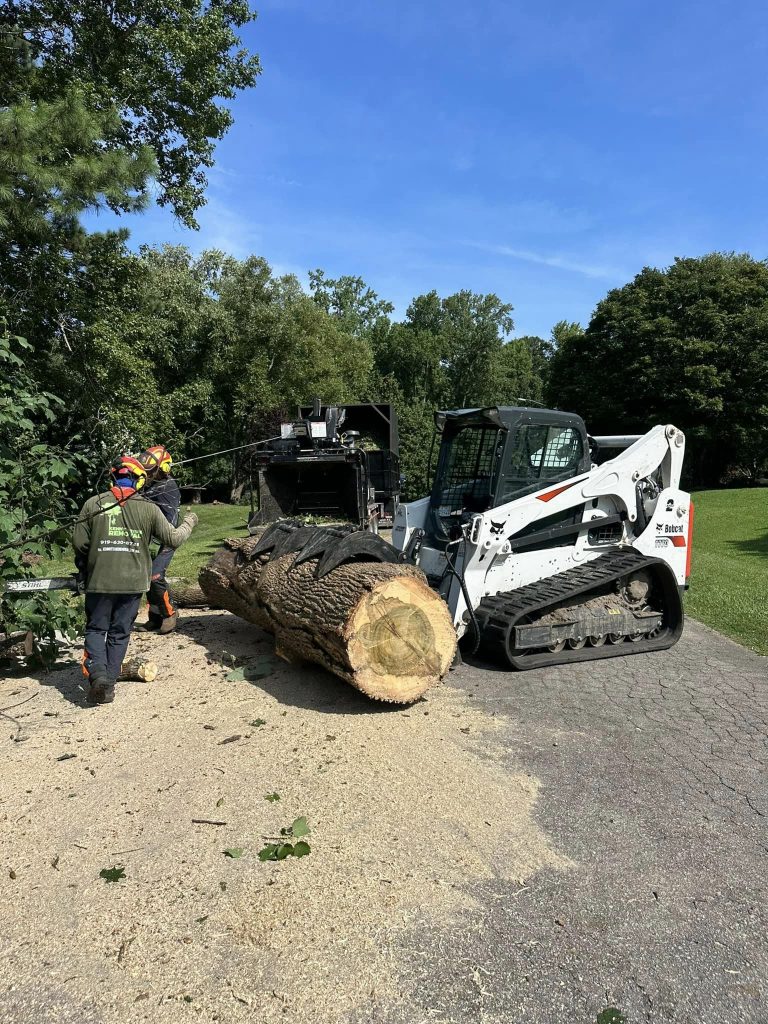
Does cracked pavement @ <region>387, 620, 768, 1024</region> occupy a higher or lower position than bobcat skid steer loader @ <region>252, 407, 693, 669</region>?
lower

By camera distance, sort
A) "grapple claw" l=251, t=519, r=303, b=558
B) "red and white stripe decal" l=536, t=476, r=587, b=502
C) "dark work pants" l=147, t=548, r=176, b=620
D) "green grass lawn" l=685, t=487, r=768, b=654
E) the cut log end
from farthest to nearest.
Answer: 1. "green grass lawn" l=685, t=487, r=768, b=654
2. "dark work pants" l=147, t=548, r=176, b=620
3. "red and white stripe decal" l=536, t=476, r=587, b=502
4. "grapple claw" l=251, t=519, r=303, b=558
5. the cut log end

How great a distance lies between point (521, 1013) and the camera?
2209 millimetres

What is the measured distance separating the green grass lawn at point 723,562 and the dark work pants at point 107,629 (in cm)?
108

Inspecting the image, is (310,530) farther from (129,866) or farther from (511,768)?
(129,866)

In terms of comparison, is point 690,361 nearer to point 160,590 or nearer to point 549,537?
point 549,537

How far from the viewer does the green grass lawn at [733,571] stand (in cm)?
778

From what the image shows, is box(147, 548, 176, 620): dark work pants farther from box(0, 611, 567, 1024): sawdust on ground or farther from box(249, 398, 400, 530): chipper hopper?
box(249, 398, 400, 530): chipper hopper

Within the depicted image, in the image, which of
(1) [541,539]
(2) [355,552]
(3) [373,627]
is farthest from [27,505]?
(1) [541,539]

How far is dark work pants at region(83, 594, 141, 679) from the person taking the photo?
4.95 meters

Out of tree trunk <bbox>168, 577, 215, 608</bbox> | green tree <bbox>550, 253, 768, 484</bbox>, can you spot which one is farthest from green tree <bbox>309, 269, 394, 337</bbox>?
tree trunk <bbox>168, 577, 215, 608</bbox>

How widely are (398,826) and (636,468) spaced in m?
4.78

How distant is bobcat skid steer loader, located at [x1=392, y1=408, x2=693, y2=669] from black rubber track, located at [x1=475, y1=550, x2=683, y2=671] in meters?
0.01

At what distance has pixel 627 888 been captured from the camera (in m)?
2.84

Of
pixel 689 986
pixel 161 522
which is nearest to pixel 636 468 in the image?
pixel 161 522
